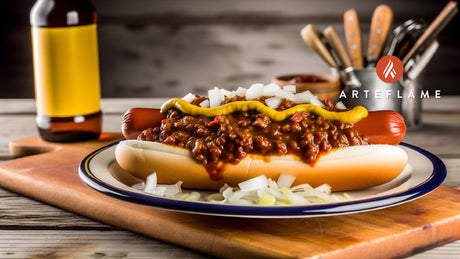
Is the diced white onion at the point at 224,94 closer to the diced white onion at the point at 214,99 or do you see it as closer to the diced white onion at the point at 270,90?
the diced white onion at the point at 214,99

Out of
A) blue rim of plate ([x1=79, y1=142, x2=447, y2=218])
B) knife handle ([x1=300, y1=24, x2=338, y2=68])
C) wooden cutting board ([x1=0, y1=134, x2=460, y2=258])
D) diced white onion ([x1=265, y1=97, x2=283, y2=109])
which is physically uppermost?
knife handle ([x1=300, y1=24, x2=338, y2=68])

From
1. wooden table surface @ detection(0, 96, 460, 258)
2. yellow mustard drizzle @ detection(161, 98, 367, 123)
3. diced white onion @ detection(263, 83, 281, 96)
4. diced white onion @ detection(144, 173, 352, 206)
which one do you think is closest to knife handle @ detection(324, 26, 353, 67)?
wooden table surface @ detection(0, 96, 460, 258)

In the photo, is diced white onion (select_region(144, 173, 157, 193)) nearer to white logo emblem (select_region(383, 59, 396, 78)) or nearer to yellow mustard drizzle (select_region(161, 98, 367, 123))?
yellow mustard drizzle (select_region(161, 98, 367, 123))

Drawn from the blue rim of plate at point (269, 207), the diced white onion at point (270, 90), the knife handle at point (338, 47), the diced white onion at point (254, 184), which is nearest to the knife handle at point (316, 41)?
the knife handle at point (338, 47)

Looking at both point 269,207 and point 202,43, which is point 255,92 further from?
point 202,43

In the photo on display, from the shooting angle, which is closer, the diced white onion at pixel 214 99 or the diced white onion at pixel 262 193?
the diced white onion at pixel 262 193

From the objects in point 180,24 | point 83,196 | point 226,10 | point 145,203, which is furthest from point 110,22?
point 145,203
